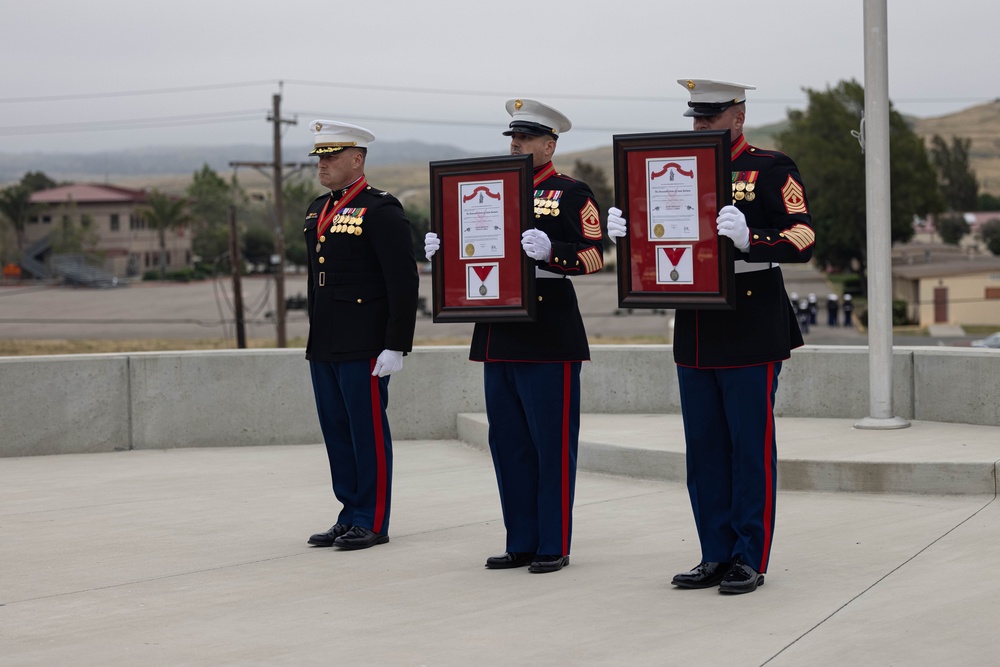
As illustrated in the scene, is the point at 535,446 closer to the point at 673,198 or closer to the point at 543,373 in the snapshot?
the point at 543,373

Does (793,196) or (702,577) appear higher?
(793,196)

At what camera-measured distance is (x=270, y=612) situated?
543 centimetres

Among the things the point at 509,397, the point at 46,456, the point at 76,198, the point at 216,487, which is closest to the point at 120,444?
the point at 46,456

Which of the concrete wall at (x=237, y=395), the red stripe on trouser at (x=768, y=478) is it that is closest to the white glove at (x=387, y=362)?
the red stripe on trouser at (x=768, y=478)

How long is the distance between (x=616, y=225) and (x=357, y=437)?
1990 mm

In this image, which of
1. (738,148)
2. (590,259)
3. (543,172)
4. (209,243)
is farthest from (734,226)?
(209,243)

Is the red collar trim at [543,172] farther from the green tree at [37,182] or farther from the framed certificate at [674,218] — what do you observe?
the green tree at [37,182]

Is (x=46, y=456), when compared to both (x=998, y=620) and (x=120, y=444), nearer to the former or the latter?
(x=120, y=444)

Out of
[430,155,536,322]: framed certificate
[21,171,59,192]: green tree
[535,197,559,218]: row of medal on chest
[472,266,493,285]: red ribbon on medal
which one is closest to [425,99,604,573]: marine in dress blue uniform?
[535,197,559,218]: row of medal on chest

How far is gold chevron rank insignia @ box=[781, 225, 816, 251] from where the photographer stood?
5.30 meters

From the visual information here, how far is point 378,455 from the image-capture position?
6820mm

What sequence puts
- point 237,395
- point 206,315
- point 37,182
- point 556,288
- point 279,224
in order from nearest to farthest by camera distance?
point 556,288, point 237,395, point 279,224, point 206,315, point 37,182

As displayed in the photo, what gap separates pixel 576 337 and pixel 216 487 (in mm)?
3595

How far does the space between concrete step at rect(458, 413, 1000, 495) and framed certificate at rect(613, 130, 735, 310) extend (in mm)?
2817
